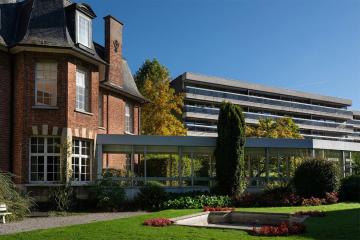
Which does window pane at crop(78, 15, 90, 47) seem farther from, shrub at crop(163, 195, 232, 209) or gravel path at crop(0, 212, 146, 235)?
shrub at crop(163, 195, 232, 209)

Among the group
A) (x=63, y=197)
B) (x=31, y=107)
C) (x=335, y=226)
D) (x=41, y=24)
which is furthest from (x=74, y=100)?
(x=335, y=226)

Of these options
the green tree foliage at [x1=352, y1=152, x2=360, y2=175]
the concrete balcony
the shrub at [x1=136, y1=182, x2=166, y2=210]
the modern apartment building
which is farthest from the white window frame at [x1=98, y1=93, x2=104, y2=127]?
the concrete balcony

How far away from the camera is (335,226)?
13094mm

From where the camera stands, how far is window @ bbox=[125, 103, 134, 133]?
30414 mm

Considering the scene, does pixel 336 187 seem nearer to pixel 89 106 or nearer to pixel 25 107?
pixel 89 106

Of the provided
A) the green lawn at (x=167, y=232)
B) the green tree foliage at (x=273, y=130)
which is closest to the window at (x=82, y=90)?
the green lawn at (x=167, y=232)

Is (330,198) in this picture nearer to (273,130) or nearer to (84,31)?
(84,31)

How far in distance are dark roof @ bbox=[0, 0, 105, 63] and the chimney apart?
4.02 m

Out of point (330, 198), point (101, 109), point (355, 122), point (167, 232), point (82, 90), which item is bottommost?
point (167, 232)

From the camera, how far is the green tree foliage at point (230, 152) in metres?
22.7

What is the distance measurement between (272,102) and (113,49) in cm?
7164

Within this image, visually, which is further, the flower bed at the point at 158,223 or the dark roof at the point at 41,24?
the dark roof at the point at 41,24

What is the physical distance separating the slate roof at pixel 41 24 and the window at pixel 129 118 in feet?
24.9

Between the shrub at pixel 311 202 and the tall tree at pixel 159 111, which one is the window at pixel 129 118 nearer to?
the tall tree at pixel 159 111
